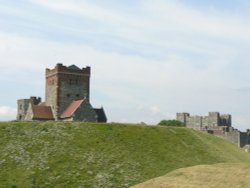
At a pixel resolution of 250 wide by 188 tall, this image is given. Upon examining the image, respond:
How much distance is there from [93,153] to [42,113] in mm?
45020

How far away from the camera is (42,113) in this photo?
323 feet

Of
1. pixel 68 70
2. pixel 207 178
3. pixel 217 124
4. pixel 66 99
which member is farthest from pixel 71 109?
pixel 217 124

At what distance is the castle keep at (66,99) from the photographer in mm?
94250

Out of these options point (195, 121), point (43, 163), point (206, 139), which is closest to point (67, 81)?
point (206, 139)

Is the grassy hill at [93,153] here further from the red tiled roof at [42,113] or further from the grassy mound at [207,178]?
the red tiled roof at [42,113]

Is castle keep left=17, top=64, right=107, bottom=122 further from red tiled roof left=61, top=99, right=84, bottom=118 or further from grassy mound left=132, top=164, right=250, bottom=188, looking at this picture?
grassy mound left=132, top=164, right=250, bottom=188

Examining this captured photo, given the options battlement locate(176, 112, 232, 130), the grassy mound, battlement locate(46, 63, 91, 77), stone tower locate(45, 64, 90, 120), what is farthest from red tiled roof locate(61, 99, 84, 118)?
battlement locate(176, 112, 232, 130)

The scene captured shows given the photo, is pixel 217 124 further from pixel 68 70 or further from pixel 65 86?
pixel 65 86

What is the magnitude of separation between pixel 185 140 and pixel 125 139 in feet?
35.7

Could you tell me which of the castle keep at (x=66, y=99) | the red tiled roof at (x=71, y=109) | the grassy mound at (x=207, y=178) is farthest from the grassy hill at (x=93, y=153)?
the red tiled roof at (x=71, y=109)

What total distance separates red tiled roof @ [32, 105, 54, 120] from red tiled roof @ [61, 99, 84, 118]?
330cm

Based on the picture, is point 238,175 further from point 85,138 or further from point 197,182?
point 85,138

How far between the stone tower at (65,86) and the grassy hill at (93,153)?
114ft

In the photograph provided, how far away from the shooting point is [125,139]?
203 ft
